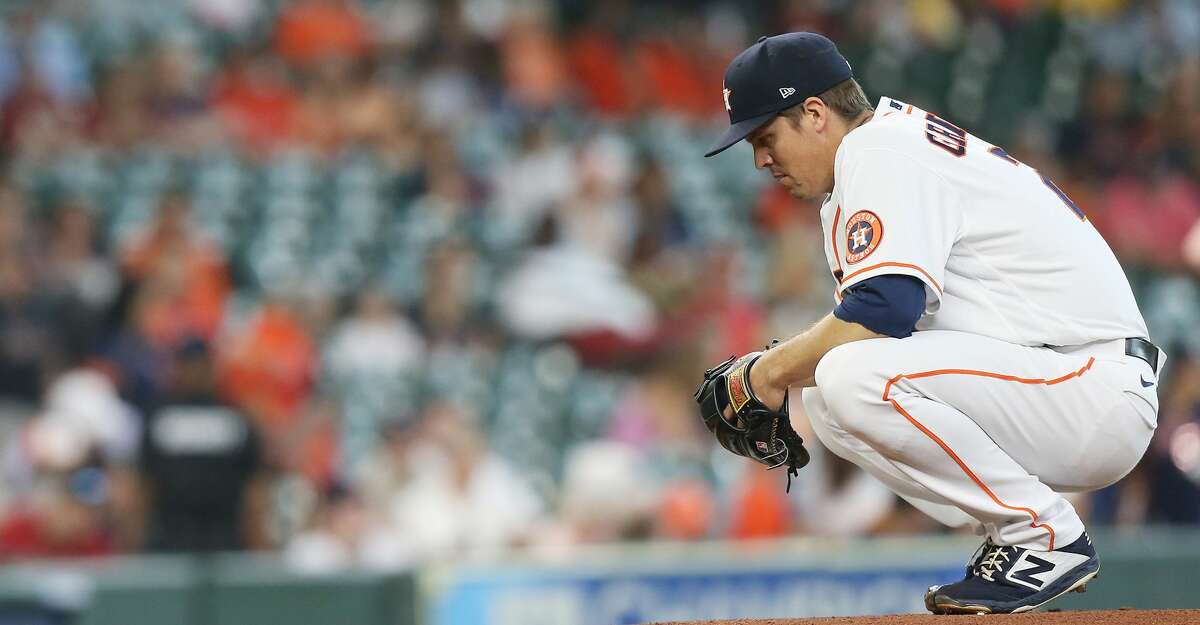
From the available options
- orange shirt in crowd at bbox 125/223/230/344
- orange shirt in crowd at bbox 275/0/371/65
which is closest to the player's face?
orange shirt in crowd at bbox 125/223/230/344

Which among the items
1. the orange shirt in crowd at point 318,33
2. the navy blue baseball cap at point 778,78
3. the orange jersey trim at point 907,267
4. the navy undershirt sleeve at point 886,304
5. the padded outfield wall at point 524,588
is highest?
the orange shirt in crowd at point 318,33

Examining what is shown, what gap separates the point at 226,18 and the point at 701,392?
6.87m

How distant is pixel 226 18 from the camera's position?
32.6ft

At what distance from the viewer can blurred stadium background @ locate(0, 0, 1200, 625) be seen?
274 inches

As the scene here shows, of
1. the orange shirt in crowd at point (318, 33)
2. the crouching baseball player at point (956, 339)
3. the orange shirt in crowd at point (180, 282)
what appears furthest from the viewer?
the orange shirt in crowd at point (318, 33)

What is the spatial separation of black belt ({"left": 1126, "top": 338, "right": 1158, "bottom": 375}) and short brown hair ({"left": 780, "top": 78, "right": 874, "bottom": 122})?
817 mm

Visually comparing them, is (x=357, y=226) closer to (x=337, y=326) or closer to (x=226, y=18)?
(x=337, y=326)

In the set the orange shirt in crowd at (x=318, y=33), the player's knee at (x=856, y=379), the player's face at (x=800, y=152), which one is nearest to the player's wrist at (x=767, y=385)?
the player's knee at (x=856, y=379)

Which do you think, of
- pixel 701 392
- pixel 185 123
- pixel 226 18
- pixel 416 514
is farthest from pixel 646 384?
pixel 701 392

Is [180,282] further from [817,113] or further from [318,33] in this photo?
[817,113]

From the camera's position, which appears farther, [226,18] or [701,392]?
[226,18]

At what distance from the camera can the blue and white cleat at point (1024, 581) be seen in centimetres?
366

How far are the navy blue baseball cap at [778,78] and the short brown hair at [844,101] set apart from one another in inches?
0.8

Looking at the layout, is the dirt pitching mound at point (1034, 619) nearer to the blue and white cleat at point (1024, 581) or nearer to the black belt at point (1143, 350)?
the blue and white cleat at point (1024, 581)
